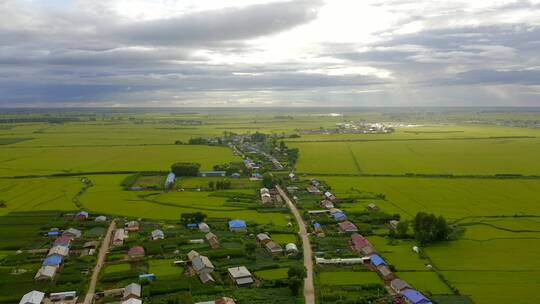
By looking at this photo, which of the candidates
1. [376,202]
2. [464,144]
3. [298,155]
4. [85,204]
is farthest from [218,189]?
[464,144]

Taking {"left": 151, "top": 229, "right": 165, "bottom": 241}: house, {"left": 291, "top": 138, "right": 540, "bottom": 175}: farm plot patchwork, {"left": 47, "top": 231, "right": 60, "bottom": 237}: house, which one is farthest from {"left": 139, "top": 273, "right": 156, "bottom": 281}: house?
{"left": 291, "top": 138, "right": 540, "bottom": 175}: farm plot patchwork

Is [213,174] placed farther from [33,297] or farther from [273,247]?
[33,297]

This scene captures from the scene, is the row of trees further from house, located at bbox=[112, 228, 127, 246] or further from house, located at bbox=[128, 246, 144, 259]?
house, located at bbox=[112, 228, 127, 246]

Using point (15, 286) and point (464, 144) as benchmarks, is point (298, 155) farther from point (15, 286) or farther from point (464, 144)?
point (15, 286)

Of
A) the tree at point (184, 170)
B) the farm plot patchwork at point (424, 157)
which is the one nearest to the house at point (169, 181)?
the tree at point (184, 170)

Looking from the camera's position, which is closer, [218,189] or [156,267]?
[156,267]

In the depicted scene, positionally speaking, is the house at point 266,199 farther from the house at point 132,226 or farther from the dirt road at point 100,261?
the dirt road at point 100,261

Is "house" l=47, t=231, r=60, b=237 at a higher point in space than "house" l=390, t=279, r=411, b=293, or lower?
higher

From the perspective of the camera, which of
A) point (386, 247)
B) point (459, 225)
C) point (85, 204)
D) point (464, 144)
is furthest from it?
point (464, 144)
